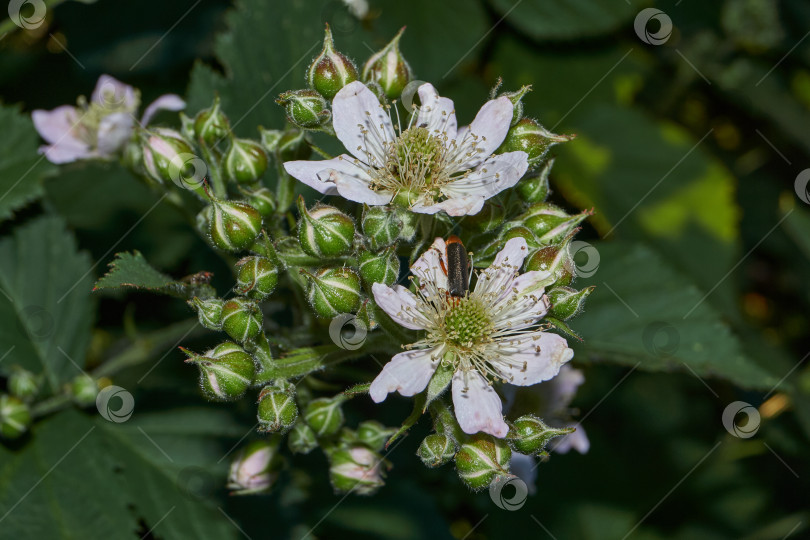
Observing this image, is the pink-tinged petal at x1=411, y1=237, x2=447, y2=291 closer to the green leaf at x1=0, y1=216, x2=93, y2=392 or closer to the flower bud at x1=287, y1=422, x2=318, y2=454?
the flower bud at x1=287, y1=422, x2=318, y2=454

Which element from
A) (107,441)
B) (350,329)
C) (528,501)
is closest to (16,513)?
(107,441)

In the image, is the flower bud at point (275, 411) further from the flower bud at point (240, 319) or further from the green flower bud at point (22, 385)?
the green flower bud at point (22, 385)

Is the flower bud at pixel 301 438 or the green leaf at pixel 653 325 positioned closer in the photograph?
the flower bud at pixel 301 438

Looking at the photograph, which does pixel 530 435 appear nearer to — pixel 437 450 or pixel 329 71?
pixel 437 450

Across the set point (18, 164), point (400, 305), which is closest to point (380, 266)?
point (400, 305)

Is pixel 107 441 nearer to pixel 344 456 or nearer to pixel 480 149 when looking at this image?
pixel 344 456

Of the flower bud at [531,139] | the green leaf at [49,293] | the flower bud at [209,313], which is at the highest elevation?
the flower bud at [531,139]

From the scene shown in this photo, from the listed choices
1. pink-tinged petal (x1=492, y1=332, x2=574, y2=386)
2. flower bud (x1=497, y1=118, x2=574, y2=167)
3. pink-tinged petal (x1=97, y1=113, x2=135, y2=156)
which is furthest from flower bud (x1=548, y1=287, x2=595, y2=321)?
pink-tinged petal (x1=97, y1=113, x2=135, y2=156)

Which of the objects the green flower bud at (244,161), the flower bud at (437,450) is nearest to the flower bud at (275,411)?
the flower bud at (437,450)
